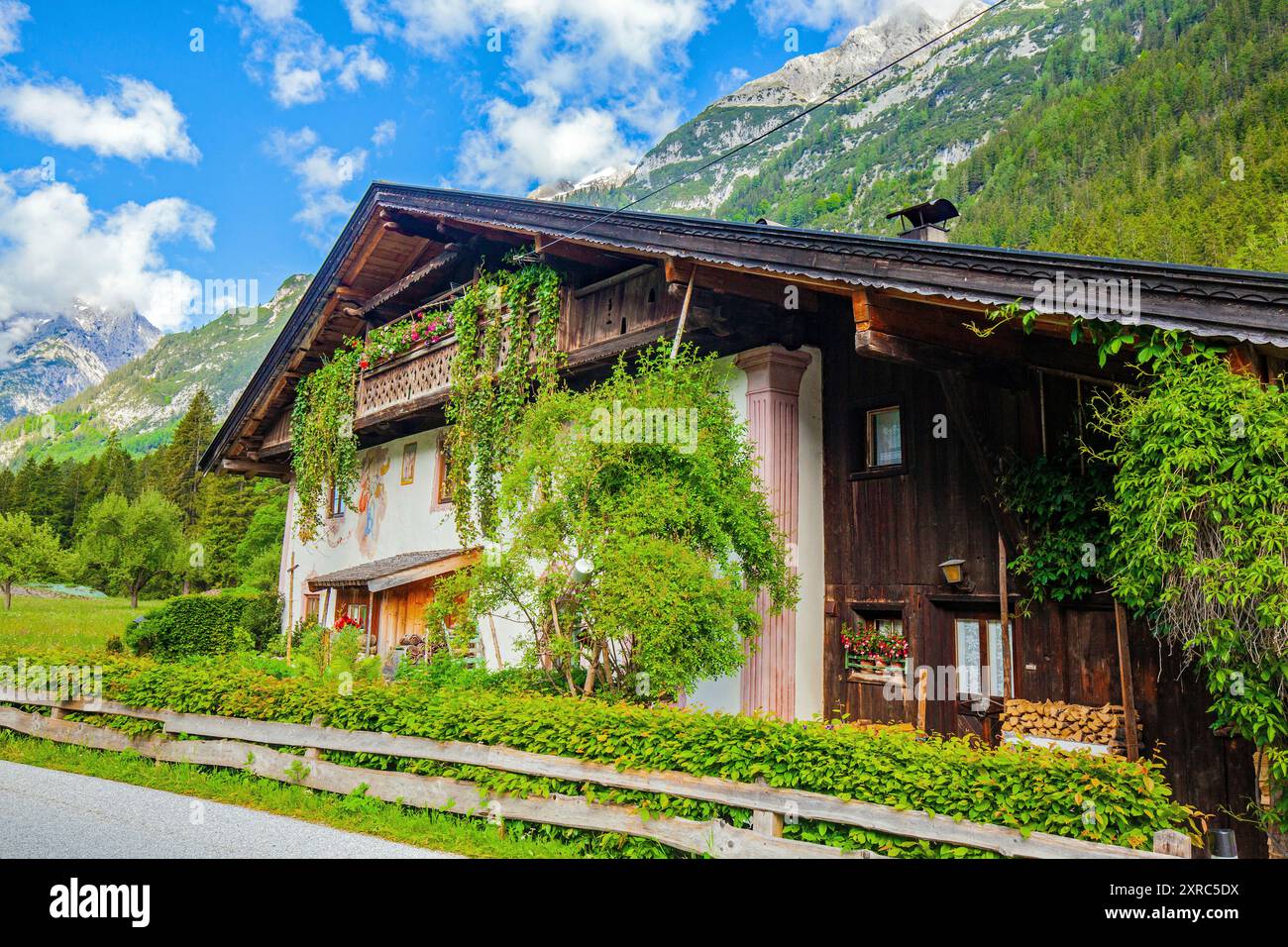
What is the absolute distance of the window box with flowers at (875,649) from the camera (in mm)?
10289

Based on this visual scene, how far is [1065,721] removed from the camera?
28.2 feet

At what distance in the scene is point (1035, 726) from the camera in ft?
28.7

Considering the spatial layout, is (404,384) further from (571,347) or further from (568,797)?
(568,797)

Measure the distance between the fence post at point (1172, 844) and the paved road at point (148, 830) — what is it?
4632 mm

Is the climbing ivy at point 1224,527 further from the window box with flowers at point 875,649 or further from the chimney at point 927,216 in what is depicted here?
the chimney at point 927,216

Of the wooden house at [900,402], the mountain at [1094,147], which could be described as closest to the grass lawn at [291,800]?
the wooden house at [900,402]

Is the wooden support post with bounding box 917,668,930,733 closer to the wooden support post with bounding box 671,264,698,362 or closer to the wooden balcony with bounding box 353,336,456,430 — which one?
the wooden support post with bounding box 671,264,698,362

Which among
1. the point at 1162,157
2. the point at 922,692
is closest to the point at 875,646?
the point at 922,692

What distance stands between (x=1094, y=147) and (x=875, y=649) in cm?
8010

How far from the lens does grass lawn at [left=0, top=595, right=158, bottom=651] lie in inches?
1078

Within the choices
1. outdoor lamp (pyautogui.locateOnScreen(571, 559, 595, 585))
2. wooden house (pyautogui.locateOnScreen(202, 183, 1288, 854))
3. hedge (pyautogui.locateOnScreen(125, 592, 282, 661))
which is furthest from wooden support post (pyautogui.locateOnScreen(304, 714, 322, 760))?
hedge (pyautogui.locateOnScreen(125, 592, 282, 661))
